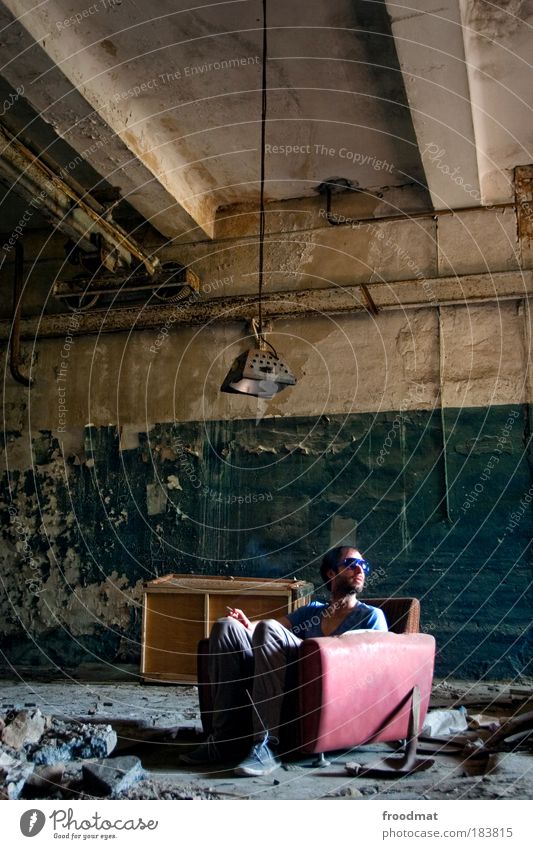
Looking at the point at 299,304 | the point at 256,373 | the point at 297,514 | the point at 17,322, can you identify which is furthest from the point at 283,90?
the point at 17,322

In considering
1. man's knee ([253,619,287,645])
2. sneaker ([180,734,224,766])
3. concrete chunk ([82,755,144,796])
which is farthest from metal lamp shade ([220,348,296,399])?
concrete chunk ([82,755,144,796])

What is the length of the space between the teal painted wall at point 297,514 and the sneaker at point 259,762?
2693mm

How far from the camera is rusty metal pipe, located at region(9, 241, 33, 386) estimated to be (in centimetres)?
646

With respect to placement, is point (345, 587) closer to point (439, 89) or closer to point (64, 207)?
point (439, 89)

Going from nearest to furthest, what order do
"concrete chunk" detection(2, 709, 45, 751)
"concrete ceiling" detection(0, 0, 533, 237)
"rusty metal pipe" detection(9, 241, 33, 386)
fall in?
"concrete chunk" detection(2, 709, 45, 751), "concrete ceiling" detection(0, 0, 533, 237), "rusty metal pipe" detection(9, 241, 33, 386)

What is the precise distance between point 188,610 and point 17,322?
3.20m

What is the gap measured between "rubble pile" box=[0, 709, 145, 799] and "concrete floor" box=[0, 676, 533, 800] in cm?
10

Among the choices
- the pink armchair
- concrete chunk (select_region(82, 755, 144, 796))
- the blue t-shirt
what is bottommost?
concrete chunk (select_region(82, 755, 144, 796))

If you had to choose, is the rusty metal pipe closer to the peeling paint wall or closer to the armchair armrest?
the peeling paint wall

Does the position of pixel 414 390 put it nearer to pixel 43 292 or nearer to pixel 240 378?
pixel 240 378

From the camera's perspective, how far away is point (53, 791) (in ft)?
8.53

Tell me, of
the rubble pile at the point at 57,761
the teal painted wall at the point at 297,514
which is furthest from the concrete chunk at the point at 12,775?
the teal painted wall at the point at 297,514

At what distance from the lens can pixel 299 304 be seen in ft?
19.4
